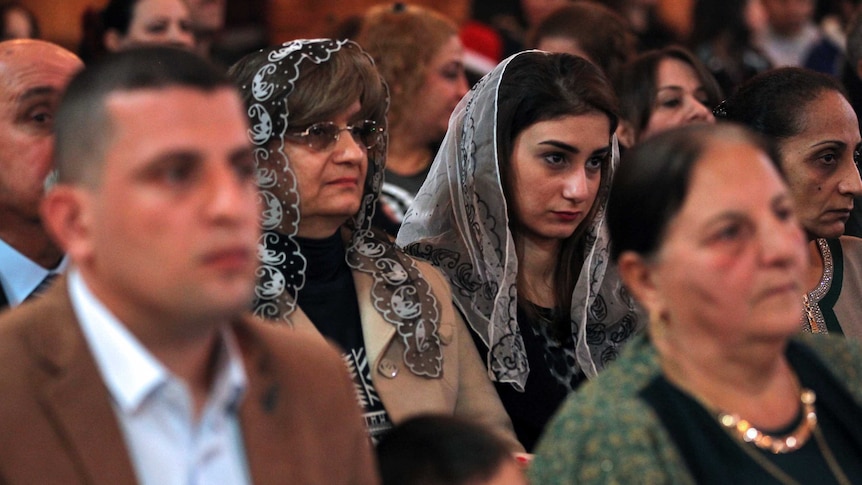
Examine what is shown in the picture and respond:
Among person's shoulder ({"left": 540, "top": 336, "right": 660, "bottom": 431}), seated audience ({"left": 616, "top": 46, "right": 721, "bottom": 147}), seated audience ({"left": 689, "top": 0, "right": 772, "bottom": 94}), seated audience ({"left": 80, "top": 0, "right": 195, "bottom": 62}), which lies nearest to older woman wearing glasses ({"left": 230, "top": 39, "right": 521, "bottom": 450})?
person's shoulder ({"left": 540, "top": 336, "right": 660, "bottom": 431})

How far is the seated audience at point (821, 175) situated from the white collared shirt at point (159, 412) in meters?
1.88

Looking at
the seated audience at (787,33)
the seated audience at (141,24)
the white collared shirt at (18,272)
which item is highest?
the white collared shirt at (18,272)

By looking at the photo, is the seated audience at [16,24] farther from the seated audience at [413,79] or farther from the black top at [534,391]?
the black top at [534,391]

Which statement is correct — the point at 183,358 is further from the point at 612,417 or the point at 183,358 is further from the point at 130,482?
the point at 612,417

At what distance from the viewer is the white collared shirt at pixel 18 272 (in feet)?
8.82

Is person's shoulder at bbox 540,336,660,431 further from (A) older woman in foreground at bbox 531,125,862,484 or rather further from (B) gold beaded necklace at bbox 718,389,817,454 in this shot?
(B) gold beaded necklace at bbox 718,389,817,454

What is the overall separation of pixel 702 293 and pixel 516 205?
127 cm

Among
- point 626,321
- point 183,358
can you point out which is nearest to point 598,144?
point 626,321

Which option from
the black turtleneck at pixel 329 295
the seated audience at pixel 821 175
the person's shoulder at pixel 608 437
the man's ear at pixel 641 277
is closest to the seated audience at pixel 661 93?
the seated audience at pixel 821 175

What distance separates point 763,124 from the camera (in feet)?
10.7

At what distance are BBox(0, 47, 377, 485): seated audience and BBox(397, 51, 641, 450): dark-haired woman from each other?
4.31 ft

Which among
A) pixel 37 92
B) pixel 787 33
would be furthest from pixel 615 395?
pixel 787 33

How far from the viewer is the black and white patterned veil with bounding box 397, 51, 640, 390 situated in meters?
2.99

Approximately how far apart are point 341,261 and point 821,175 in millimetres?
1240
